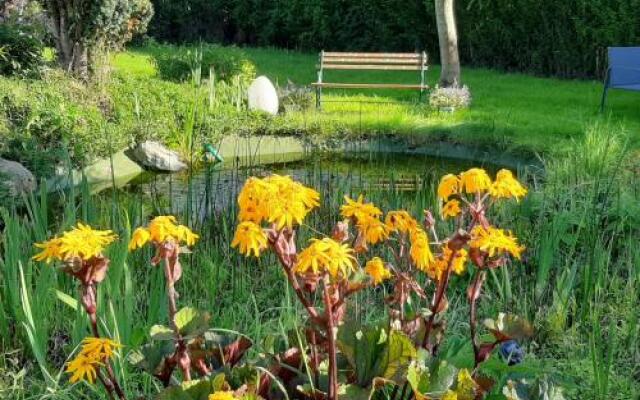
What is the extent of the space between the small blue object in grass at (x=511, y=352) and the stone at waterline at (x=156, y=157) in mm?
5552

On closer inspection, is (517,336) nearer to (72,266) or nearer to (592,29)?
(72,266)

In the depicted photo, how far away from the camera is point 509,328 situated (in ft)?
5.95

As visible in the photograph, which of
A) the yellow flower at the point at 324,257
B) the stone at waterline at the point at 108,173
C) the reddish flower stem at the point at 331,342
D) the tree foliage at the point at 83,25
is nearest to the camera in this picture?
the yellow flower at the point at 324,257

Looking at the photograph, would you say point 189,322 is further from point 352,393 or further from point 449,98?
point 449,98

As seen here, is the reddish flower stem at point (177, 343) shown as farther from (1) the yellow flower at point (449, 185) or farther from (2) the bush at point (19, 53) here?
(2) the bush at point (19, 53)

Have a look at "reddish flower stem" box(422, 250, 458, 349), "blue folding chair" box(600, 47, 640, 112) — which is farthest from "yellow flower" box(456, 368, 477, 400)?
"blue folding chair" box(600, 47, 640, 112)

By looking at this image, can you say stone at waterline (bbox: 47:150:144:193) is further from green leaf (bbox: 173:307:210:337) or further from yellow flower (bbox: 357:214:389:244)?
yellow flower (bbox: 357:214:389:244)

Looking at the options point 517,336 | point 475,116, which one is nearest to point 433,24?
point 475,116

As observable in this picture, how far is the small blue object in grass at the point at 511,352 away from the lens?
2.08 meters

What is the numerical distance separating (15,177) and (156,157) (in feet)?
5.25

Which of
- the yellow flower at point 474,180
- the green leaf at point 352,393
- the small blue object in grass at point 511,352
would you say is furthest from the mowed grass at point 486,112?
the green leaf at point 352,393

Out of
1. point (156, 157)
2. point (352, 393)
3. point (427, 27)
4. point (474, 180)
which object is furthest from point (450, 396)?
point (427, 27)

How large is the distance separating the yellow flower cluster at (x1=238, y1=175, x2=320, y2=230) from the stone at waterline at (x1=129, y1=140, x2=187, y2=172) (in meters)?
6.05

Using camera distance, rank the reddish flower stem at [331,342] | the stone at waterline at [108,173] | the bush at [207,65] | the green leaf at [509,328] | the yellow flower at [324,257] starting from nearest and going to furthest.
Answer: the yellow flower at [324,257], the reddish flower stem at [331,342], the green leaf at [509,328], the stone at waterline at [108,173], the bush at [207,65]
